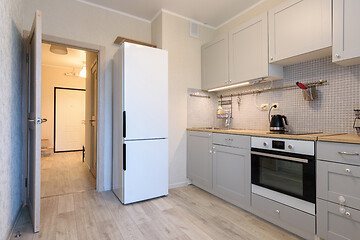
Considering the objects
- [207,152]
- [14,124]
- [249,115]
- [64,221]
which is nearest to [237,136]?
[207,152]

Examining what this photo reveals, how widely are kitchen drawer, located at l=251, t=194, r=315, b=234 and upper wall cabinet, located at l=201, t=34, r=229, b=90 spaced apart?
1643 millimetres

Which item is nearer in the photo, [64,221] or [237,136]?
[64,221]

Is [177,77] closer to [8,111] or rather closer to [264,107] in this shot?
[264,107]

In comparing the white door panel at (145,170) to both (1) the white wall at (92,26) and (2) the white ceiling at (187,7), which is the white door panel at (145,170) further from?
(2) the white ceiling at (187,7)

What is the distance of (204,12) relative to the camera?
10.1 feet

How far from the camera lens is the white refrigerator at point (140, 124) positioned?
2.45m

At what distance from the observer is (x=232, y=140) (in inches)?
94.4

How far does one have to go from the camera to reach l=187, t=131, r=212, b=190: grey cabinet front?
2768 mm

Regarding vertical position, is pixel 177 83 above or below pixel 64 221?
above

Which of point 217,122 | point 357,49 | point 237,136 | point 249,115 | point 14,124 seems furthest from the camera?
point 217,122

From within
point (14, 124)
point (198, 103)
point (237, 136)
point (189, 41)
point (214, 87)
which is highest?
point (189, 41)

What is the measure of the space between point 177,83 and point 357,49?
2.13 meters

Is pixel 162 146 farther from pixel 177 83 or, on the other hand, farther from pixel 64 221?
pixel 64 221

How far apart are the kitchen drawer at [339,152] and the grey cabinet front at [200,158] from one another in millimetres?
1353
